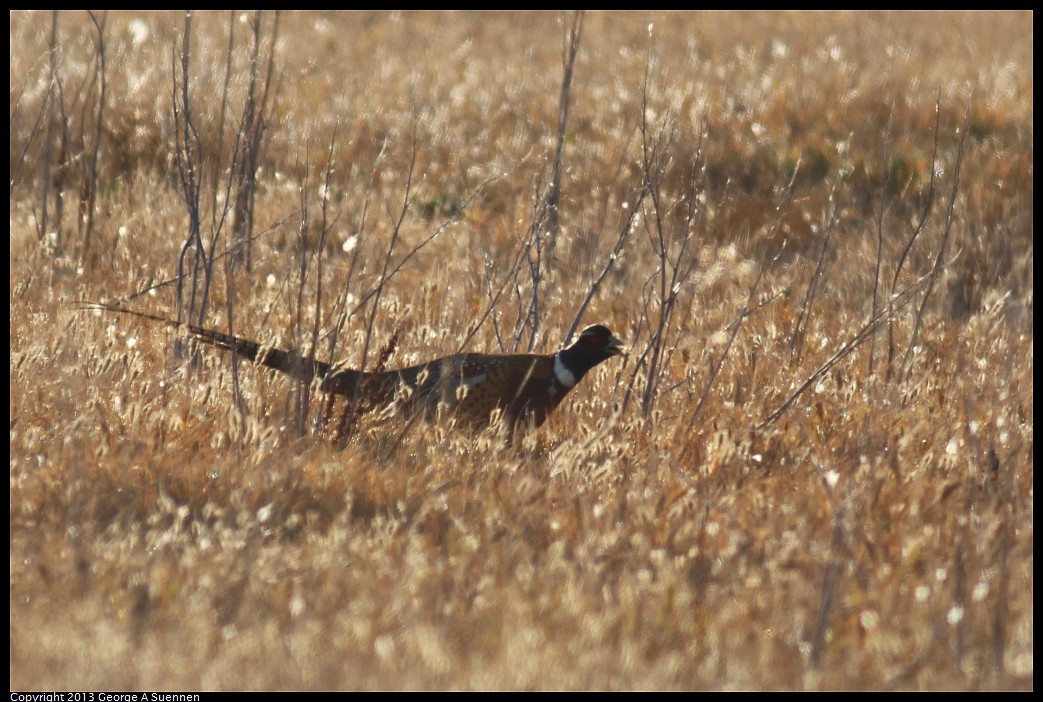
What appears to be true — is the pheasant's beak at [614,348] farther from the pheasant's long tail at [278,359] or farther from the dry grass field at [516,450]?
the pheasant's long tail at [278,359]

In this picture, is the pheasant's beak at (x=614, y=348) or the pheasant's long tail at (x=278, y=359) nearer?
the pheasant's long tail at (x=278, y=359)

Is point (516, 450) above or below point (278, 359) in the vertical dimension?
below

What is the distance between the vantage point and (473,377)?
5.29m

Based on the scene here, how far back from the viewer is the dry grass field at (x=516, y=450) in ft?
10.3

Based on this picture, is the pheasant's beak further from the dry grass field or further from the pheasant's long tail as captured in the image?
the pheasant's long tail

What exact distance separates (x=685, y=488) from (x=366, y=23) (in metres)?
13.1

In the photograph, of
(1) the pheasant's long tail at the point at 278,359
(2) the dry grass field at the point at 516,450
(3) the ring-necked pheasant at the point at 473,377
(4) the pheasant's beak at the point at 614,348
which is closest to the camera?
(2) the dry grass field at the point at 516,450

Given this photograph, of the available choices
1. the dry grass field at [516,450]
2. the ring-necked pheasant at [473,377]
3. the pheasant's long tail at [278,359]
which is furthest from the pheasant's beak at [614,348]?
the pheasant's long tail at [278,359]

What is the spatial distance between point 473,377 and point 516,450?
49 cm

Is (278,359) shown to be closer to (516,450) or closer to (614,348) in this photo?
(516,450)

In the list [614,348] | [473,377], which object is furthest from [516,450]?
[614,348]

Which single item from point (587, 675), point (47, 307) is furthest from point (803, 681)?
point (47, 307)

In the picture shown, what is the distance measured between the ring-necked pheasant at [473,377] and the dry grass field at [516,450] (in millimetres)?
125

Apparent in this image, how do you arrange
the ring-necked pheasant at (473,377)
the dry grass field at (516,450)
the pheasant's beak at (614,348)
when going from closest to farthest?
the dry grass field at (516,450)
the ring-necked pheasant at (473,377)
the pheasant's beak at (614,348)
